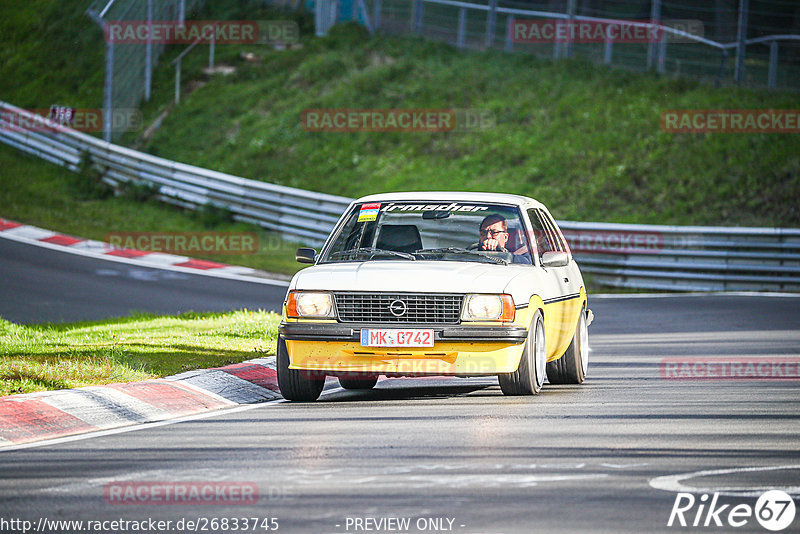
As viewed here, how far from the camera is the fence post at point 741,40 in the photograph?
91.8ft

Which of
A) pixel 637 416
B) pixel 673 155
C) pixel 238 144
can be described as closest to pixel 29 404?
pixel 637 416

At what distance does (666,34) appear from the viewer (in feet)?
98.4

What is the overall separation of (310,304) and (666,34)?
2197cm

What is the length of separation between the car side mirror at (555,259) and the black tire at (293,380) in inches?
80.3

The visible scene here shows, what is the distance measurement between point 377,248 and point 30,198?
20382mm

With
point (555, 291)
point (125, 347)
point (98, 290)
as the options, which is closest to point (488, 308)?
point (555, 291)

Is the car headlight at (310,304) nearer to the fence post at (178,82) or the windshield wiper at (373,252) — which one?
the windshield wiper at (373,252)

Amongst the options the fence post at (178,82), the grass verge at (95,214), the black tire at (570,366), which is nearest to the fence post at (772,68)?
the grass verge at (95,214)

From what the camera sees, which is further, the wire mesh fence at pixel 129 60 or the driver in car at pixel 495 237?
the wire mesh fence at pixel 129 60

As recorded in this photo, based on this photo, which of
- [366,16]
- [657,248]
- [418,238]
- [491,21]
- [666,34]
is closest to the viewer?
[418,238]

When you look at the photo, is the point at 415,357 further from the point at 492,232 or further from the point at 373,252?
the point at 492,232

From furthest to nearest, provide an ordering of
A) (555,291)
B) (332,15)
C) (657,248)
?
(332,15), (657,248), (555,291)

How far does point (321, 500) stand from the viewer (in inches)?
241

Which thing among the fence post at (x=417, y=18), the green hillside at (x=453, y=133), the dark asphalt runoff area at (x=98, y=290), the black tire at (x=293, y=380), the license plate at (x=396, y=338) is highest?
the fence post at (x=417, y=18)
